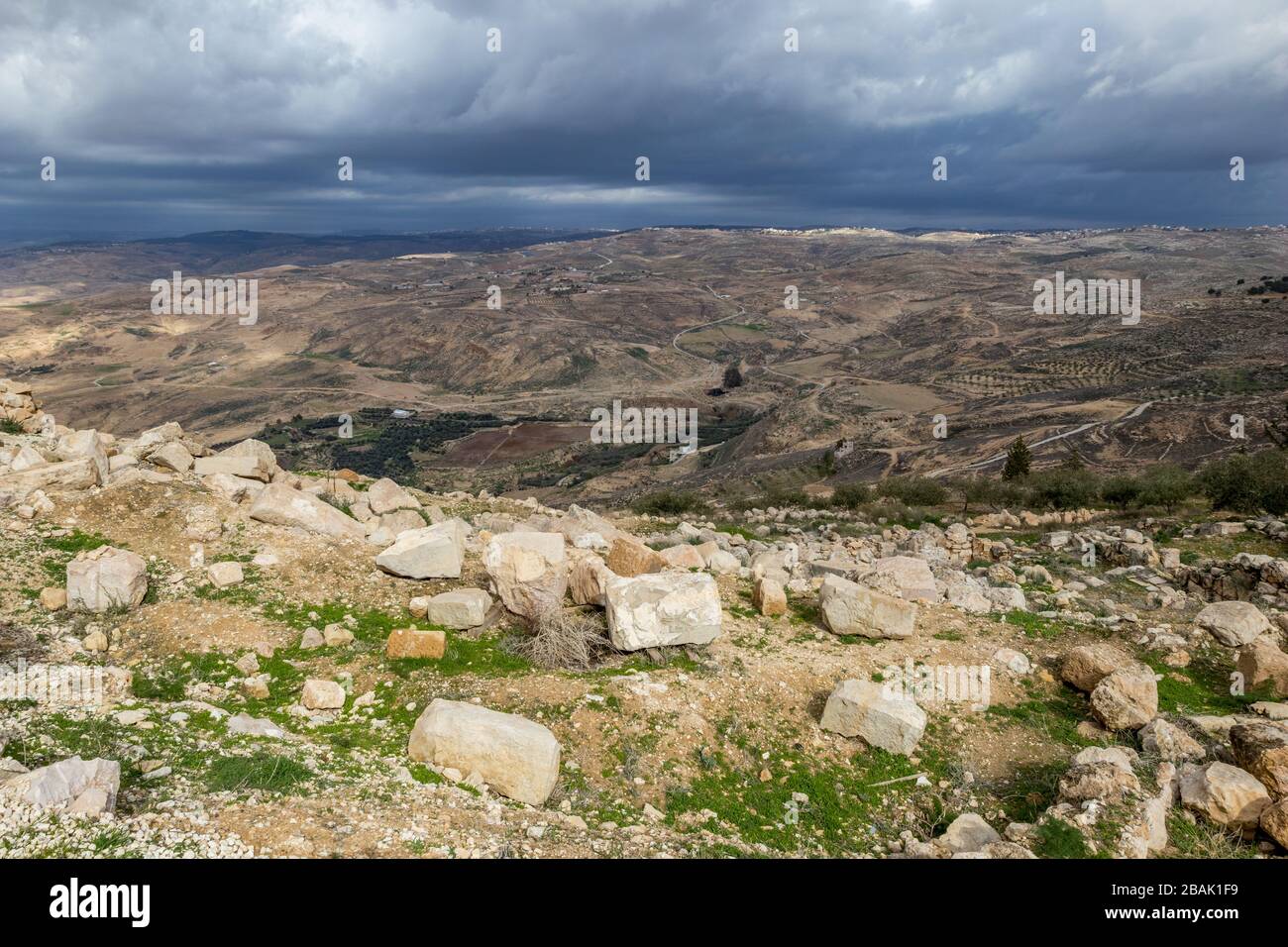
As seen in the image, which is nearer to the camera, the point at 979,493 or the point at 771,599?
the point at 771,599

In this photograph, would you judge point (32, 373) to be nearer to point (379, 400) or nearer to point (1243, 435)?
point (379, 400)

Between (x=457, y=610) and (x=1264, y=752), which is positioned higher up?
(x=457, y=610)

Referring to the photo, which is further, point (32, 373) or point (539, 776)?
point (32, 373)

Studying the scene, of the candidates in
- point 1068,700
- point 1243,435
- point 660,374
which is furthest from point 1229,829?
point 660,374

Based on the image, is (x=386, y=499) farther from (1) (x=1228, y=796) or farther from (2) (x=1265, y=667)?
(2) (x=1265, y=667)

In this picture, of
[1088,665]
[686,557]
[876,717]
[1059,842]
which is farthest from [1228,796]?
[686,557]
